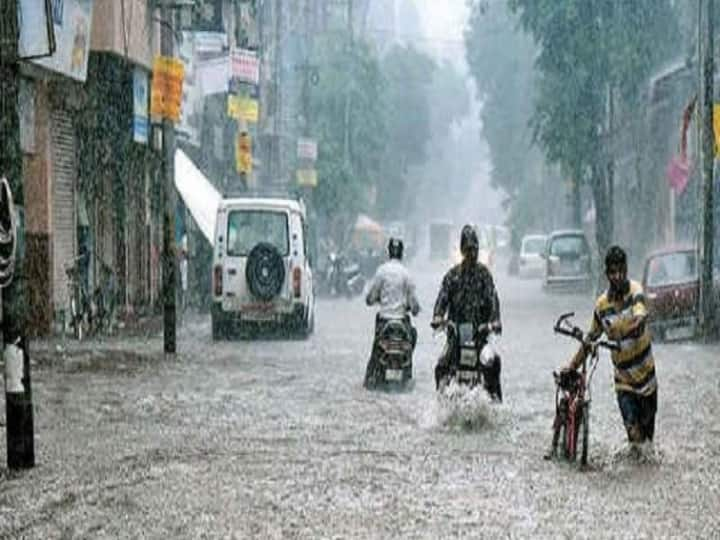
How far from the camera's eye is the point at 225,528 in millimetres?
8625

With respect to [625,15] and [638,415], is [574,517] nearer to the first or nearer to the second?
[638,415]

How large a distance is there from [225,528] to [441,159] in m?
117

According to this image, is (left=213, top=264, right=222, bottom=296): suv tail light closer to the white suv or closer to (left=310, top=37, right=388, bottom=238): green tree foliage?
the white suv

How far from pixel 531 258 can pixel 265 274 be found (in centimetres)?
3915

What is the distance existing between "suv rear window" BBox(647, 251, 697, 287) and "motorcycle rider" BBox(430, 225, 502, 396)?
1184cm

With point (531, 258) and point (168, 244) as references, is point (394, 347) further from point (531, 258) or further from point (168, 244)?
point (531, 258)

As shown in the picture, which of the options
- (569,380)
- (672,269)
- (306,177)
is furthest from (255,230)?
(306,177)

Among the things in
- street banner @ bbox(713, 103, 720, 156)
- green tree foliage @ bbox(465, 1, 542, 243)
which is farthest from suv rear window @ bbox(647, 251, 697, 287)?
green tree foliage @ bbox(465, 1, 542, 243)

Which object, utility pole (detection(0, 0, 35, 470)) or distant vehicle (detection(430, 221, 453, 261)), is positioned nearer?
utility pole (detection(0, 0, 35, 470))

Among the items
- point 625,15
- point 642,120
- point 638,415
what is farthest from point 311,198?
point 638,415

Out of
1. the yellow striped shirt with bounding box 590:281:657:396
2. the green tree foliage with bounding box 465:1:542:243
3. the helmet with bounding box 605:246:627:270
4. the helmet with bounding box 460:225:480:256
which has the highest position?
the green tree foliage with bounding box 465:1:542:243

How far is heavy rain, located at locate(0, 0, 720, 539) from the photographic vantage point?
32.3ft

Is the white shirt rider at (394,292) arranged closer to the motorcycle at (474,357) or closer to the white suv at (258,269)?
the motorcycle at (474,357)

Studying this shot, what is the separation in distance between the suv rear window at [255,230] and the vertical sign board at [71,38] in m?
3.44
